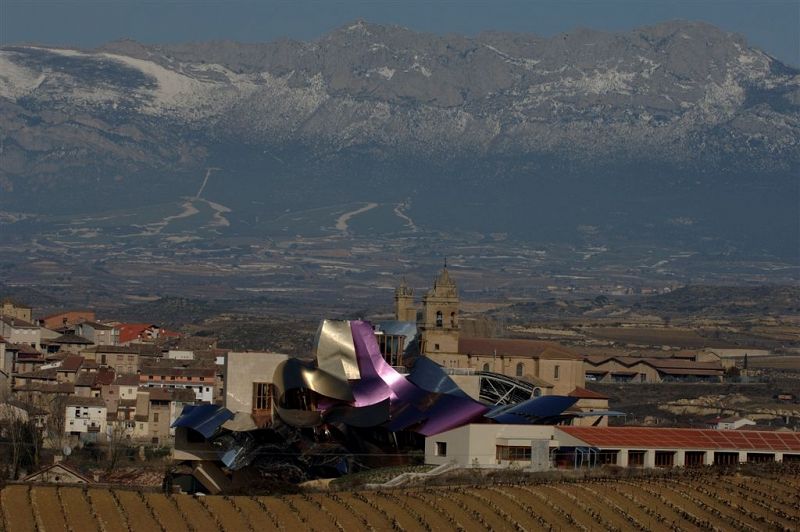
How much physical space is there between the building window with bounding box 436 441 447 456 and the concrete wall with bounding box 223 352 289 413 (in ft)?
25.4

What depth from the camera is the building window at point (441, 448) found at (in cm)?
6709

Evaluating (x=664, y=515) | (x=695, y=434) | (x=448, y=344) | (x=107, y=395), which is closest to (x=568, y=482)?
(x=664, y=515)

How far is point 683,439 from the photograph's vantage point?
222ft

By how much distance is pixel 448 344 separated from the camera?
9238 centimetres

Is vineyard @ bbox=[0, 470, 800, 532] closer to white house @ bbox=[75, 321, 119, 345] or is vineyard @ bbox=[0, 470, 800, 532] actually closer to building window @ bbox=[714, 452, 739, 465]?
building window @ bbox=[714, 452, 739, 465]

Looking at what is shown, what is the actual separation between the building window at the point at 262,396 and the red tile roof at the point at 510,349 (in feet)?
66.9

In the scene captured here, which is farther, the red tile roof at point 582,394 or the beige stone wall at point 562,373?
the beige stone wall at point 562,373

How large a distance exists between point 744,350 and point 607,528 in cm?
9877

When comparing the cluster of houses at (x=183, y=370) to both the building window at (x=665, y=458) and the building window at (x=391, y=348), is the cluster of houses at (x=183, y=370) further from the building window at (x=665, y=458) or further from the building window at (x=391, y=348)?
the building window at (x=665, y=458)

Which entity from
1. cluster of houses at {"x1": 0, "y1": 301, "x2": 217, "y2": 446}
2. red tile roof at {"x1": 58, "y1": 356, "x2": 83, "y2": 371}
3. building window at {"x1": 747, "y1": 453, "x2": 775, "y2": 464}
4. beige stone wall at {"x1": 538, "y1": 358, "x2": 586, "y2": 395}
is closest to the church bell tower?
beige stone wall at {"x1": 538, "y1": 358, "x2": 586, "y2": 395}

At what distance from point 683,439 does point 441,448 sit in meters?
6.49

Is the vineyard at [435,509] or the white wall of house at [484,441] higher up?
the white wall of house at [484,441]

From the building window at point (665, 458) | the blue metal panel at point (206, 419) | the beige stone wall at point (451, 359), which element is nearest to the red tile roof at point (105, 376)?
the beige stone wall at point (451, 359)

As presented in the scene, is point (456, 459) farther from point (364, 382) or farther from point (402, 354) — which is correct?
point (402, 354)
